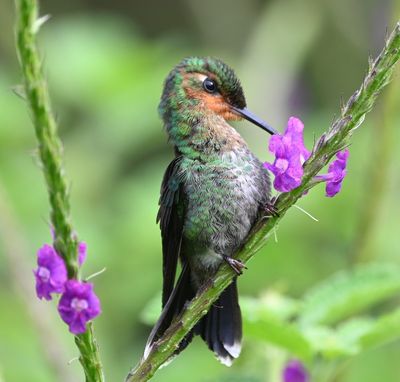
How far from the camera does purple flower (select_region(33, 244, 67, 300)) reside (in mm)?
1437

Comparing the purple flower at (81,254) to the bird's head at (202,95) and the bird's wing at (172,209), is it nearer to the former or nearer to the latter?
the bird's wing at (172,209)

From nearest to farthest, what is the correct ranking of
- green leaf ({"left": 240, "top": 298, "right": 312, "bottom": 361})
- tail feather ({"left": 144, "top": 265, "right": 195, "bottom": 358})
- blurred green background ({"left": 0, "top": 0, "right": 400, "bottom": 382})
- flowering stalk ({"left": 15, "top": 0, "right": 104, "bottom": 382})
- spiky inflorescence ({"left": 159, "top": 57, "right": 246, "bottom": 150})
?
1. flowering stalk ({"left": 15, "top": 0, "right": 104, "bottom": 382})
2. tail feather ({"left": 144, "top": 265, "right": 195, "bottom": 358})
3. green leaf ({"left": 240, "top": 298, "right": 312, "bottom": 361})
4. spiky inflorescence ({"left": 159, "top": 57, "right": 246, "bottom": 150})
5. blurred green background ({"left": 0, "top": 0, "right": 400, "bottom": 382})

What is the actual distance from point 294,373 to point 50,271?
1.36m

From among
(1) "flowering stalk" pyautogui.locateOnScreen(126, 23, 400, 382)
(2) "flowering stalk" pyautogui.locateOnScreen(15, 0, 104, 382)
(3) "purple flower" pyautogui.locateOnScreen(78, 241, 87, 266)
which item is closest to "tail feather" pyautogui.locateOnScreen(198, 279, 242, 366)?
(1) "flowering stalk" pyautogui.locateOnScreen(126, 23, 400, 382)

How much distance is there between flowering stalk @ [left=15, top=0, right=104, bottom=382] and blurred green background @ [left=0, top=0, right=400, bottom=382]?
1564mm

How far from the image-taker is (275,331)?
222cm

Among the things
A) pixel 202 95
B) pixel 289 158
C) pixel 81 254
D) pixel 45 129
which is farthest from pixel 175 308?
pixel 45 129

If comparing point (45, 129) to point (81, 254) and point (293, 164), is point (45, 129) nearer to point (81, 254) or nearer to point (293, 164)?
point (81, 254)

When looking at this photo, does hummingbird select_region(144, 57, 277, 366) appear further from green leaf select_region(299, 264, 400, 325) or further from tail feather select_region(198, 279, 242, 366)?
green leaf select_region(299, 264, 400, 325)

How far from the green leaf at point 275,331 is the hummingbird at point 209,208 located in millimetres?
85

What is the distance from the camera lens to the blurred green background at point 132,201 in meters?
3.55

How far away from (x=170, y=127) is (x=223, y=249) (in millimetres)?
456

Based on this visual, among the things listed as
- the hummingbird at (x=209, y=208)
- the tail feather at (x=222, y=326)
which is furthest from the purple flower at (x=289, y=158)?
the tail feather at (x=222, y=326)

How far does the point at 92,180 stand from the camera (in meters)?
4.55
